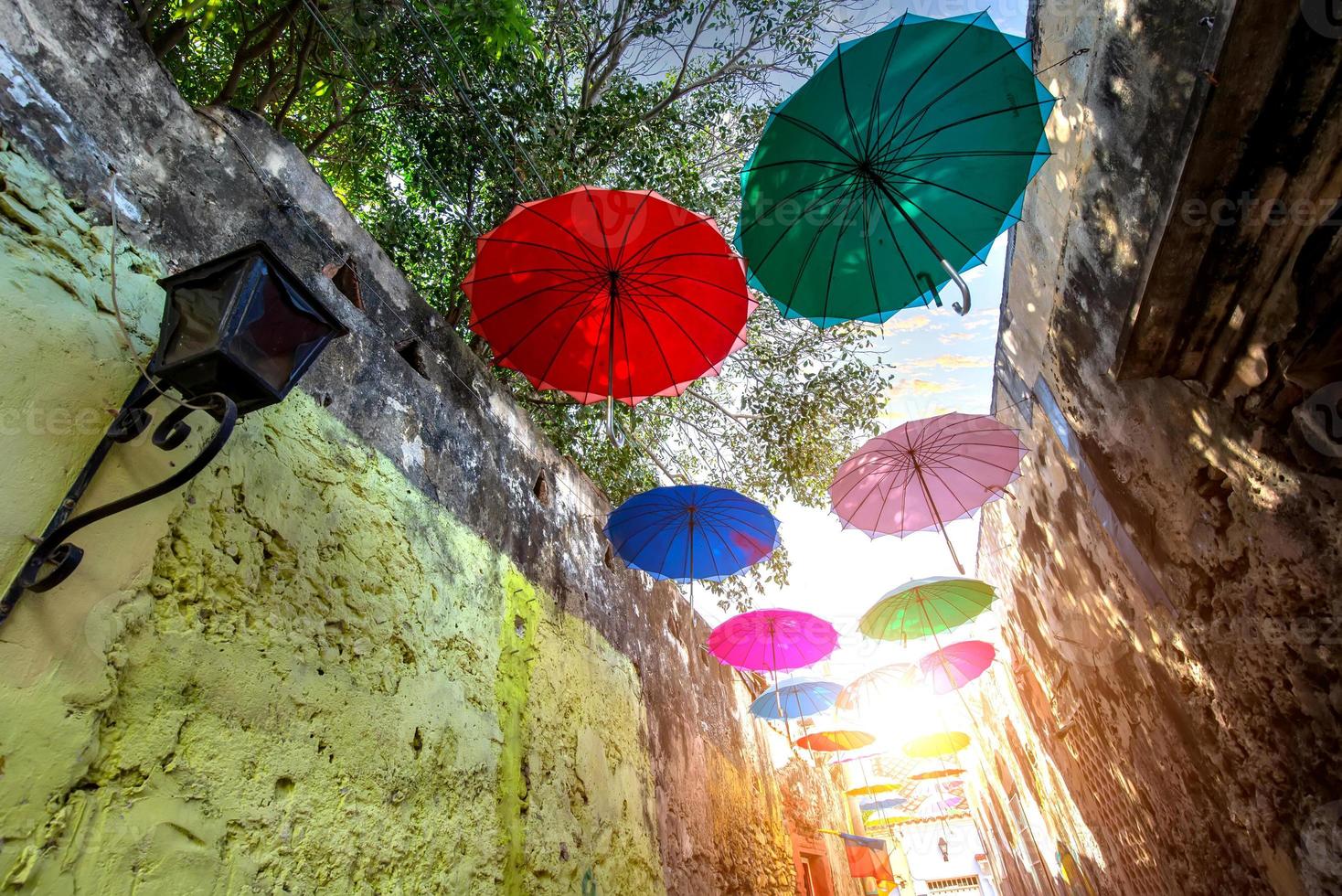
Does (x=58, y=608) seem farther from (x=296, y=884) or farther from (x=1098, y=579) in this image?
(x=1098, y=579)

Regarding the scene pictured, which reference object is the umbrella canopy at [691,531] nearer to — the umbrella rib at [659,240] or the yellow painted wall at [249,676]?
the yellow painted wall at [249,676]

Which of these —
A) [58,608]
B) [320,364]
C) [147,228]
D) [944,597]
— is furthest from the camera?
[944,597]

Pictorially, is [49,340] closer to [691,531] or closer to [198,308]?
[198,308]

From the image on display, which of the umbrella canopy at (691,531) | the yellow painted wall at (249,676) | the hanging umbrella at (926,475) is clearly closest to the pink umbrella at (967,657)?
the hanging umbrella at (926,475)

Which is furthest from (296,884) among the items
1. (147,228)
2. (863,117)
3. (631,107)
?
(631,107)

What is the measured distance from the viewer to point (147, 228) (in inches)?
76.7

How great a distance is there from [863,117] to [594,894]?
4.06m

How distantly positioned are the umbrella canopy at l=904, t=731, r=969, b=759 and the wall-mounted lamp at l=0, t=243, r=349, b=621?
46.5 ft

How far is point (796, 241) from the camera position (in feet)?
11.3

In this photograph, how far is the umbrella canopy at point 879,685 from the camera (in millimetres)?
9125

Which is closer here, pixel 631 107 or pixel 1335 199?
pixel 1335 199

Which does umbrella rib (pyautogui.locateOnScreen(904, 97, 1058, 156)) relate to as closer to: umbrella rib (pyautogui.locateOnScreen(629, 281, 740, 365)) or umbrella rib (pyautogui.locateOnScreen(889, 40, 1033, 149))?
umbrella rib (pyautogui.locateOnScreen(889, 40, 1033, 149))

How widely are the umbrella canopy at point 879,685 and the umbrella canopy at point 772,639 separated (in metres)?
2.98

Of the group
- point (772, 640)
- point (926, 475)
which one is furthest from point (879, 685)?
point (926, 475)
